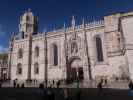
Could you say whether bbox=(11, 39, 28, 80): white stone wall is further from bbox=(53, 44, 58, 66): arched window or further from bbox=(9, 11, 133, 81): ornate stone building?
bbox=(53, 44, 58, 66): arched window

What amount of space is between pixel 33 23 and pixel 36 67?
18.1 meters

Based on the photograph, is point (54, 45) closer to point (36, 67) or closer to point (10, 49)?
point (36, 67)

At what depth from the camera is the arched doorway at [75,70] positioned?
121 feet

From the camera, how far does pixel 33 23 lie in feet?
177

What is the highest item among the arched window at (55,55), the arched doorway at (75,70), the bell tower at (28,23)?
the bell tower at (28,23)

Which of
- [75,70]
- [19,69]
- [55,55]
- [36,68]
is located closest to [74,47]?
[75,70]

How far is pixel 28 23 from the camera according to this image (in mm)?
53875

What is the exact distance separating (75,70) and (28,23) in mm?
25679

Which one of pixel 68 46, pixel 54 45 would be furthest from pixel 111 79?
pixel 54 45

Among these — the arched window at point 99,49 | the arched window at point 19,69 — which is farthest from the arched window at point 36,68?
the arched window at point 99,49

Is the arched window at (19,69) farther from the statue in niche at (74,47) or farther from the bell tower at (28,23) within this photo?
the statue in niche at (74,47)

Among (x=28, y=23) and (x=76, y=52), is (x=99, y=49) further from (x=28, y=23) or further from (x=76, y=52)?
(x=28, y=23)

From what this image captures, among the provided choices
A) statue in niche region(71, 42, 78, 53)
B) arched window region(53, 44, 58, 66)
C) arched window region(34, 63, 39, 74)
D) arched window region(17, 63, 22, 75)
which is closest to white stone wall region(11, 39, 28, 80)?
arched window region(17, 63, 22, 75)

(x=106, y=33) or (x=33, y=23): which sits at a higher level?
(x=33, y=23)
